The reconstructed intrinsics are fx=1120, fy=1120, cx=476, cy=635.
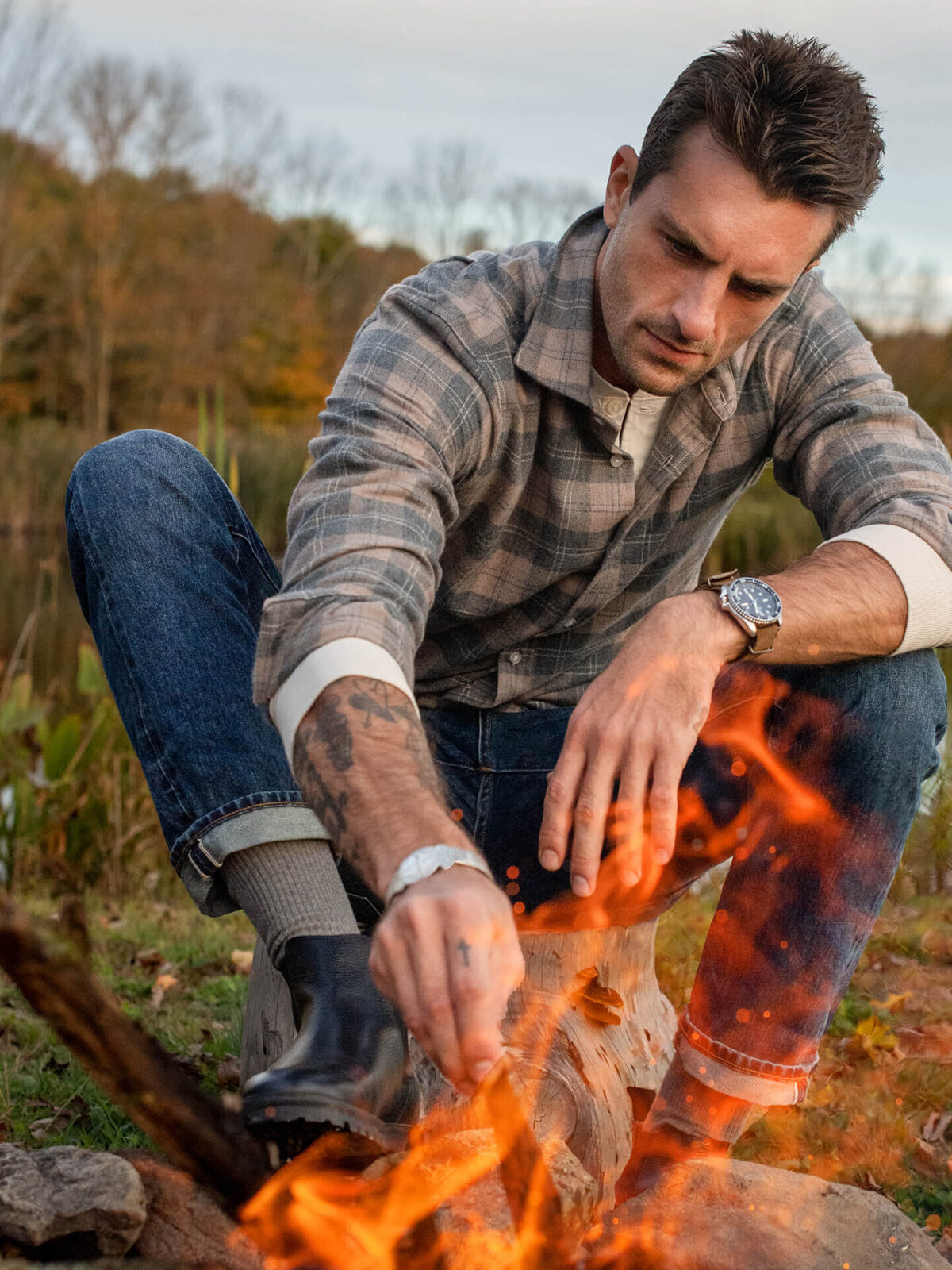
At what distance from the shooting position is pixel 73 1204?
4.30ft

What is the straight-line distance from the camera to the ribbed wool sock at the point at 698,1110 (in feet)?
5.95

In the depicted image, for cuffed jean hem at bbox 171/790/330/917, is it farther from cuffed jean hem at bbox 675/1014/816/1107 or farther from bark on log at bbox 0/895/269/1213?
cuffed jean hem at bbox 675/1014/816/1107

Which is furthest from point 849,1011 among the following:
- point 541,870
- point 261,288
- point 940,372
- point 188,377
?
point 261,288

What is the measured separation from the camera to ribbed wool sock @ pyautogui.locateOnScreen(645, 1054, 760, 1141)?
71.4 inches

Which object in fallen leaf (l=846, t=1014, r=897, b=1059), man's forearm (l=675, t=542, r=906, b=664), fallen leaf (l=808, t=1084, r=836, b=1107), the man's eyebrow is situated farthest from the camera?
fallen leaf (l=846, t=1014, r=897, b=1059)

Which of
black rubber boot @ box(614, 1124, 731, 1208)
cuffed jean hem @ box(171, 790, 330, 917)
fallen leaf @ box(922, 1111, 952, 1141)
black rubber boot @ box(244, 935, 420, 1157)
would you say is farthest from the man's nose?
fallen leaf @ box(922, 1111, 952, 1141)

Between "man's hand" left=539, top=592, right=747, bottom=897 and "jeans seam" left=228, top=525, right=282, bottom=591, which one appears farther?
"jeans seam" left=228, top=525, right=282, bottom=591

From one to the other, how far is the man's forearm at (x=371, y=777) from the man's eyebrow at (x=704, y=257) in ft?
3.02

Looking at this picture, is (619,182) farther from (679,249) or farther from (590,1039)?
(590,1039)

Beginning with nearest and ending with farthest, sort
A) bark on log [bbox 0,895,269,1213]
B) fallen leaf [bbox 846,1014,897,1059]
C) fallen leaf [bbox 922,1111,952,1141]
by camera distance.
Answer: bark on log [bbox 0,895,269,1213], fallen leaf [bbox 922,1111,952,1141], fallen leaf [bbox 846,1014,897,1059]

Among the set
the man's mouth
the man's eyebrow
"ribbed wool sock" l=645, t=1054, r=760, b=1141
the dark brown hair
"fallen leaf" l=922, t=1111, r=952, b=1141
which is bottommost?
"fallen leaf" l=922, t=1111, r=952, b=1141

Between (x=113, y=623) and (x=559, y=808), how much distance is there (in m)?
0.78

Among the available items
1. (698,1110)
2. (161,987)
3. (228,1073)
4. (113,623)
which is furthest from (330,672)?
(161,987)

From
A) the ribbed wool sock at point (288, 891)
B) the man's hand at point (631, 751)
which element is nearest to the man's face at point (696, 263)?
the man's hand at point (631, 751)
